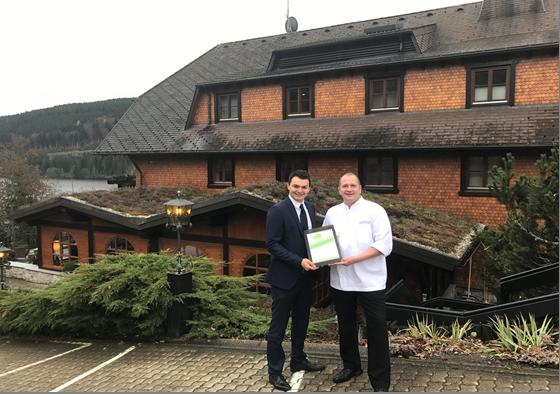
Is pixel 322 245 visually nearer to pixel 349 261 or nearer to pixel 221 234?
pixel 349 261

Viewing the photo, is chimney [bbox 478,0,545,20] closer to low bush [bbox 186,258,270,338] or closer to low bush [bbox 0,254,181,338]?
low bush [bbox 186,258,270,338]

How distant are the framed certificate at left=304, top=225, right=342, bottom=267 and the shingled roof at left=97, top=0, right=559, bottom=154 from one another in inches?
374

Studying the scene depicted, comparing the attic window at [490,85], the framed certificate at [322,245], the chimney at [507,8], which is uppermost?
the chimney at [507,8]

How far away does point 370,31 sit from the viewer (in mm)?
16453

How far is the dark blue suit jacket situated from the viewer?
4156 mm

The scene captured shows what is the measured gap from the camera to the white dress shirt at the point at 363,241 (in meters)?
3.88

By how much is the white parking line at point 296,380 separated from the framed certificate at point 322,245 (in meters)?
1.34

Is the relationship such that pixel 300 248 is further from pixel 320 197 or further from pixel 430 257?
pixel 320 197

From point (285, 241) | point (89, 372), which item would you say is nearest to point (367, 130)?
point (285, 241)

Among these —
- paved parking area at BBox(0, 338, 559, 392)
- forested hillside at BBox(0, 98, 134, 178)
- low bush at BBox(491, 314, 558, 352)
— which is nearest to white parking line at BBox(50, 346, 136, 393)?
paved parking area at BBox(0, 338, 559, 392)

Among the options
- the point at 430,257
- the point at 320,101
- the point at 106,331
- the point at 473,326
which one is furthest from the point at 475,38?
the point at 106,331

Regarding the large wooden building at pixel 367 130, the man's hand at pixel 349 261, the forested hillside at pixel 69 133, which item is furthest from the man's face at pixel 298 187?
the forested hillside at pixel 69 133

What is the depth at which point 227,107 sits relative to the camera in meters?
17.8

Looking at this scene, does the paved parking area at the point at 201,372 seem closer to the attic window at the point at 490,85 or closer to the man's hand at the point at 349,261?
the man's hand at the point at 349,261
